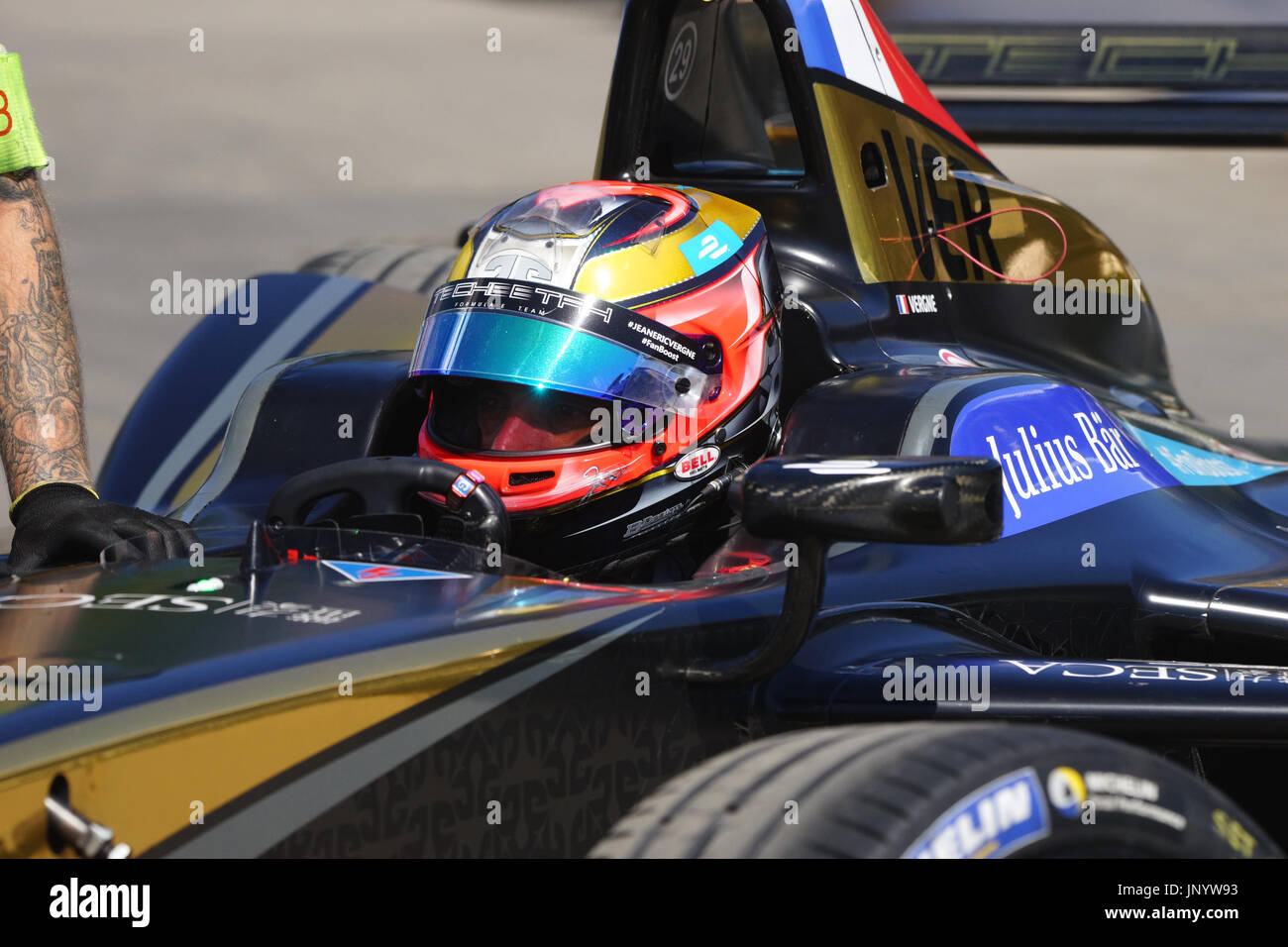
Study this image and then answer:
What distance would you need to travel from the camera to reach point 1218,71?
5.45 meters

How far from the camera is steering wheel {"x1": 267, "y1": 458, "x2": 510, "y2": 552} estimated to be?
2.36 metres

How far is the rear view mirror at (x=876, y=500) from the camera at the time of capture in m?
1.72

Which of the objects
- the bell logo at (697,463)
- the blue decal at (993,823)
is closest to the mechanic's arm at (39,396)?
the bell logo at (697,463)

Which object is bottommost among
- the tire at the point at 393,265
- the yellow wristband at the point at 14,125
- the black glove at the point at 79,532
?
the black glove at the point at 79,532

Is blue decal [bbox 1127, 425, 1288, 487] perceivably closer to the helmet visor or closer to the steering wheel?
the helmet visor

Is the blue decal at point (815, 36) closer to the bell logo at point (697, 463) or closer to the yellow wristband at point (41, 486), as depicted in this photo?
the bell logo at point (697, 463)

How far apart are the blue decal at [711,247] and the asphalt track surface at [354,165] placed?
496cm

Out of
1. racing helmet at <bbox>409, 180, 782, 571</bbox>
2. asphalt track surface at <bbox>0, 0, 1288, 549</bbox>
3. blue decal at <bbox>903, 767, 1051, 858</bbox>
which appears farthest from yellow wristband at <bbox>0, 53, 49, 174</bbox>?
asphalt track surface at <bbox>0, 0, 1288, 549</bbox>

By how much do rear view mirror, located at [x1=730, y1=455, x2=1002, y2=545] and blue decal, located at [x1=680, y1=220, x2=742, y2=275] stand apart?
978mm

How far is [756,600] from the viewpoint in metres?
2.12

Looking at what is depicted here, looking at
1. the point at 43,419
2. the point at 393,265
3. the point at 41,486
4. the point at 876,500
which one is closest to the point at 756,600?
the point at 876,500

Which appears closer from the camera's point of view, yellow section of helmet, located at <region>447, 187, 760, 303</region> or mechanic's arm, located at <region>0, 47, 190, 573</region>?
mechanic's arm, located at <region>0, 47, 190, 573</region>

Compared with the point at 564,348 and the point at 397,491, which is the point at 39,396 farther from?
the point at 564,348

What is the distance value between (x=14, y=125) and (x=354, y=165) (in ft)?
26.8
